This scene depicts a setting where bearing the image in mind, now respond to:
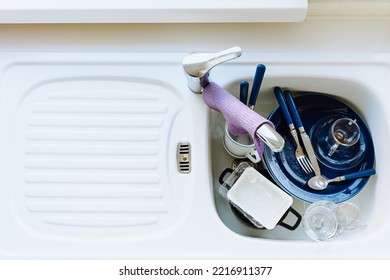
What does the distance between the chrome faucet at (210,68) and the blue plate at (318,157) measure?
185 mm

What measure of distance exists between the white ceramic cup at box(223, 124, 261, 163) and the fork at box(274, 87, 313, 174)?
81 millimetres

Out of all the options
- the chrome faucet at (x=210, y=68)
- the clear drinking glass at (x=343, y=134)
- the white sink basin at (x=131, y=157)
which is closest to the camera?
the chrome faucet at (x=210, y=68)

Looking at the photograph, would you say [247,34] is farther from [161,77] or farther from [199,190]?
[199,190]

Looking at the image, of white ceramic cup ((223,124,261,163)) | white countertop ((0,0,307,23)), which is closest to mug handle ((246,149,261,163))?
white ceramic cup ((223,124,261,163))

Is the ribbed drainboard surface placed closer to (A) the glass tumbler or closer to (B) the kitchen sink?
(B) the kitchen sink

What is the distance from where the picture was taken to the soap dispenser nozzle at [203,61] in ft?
2.36

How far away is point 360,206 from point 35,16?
0.74 m

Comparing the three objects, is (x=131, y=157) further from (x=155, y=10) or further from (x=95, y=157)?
(x=155, y=10)

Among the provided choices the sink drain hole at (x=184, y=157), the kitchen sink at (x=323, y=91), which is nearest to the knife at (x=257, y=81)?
the kitchen sink at (x=323, y=91)

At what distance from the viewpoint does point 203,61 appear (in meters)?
0.74

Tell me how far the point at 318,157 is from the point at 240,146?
0.56 feet

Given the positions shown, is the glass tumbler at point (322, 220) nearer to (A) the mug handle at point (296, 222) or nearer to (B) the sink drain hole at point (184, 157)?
(A) the mug handle at point (296, 222)

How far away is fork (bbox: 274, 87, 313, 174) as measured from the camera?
90cm

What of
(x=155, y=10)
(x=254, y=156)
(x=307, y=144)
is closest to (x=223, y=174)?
(x=254, y=156)
